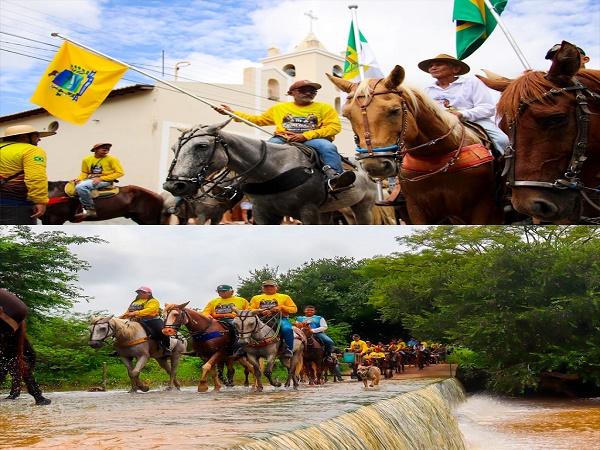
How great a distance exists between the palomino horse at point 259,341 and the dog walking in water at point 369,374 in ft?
1.11

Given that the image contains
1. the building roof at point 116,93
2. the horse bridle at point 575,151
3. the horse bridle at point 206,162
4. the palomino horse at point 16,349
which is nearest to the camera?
the palomino horse at point 16,349

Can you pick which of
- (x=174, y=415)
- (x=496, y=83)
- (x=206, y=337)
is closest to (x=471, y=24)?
(x=496, y=83)

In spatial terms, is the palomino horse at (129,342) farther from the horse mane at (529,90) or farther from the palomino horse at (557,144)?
the horse mane at (529,90)

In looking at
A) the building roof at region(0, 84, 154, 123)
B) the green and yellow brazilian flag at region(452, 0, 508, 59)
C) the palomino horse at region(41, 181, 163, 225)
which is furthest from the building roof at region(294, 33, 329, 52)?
the green and yellow brazilian flag at region(452, 0, 508, 59)

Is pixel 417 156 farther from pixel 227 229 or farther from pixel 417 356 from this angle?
pixel 227 229

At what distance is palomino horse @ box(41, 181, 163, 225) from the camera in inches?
459

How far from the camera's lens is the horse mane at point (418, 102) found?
6801mm

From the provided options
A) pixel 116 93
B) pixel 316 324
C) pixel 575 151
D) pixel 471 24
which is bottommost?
pixel 316 324

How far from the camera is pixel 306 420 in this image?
10.6 feet

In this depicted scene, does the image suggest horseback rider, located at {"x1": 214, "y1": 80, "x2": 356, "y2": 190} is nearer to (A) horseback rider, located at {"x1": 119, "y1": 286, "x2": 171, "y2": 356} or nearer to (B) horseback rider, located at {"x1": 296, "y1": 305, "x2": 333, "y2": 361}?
(B) horseback rider, located at {"x1": 296, "y1": 305, "x2": 333, "y2": 361}

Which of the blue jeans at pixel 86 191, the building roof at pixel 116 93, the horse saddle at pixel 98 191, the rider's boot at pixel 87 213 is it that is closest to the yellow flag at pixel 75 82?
the blue jeans at pixel 86 191

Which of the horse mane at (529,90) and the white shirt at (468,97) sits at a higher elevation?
the white shirt at (468,97)

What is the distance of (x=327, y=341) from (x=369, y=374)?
30cm

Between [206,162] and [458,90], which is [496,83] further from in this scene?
[206,162]
